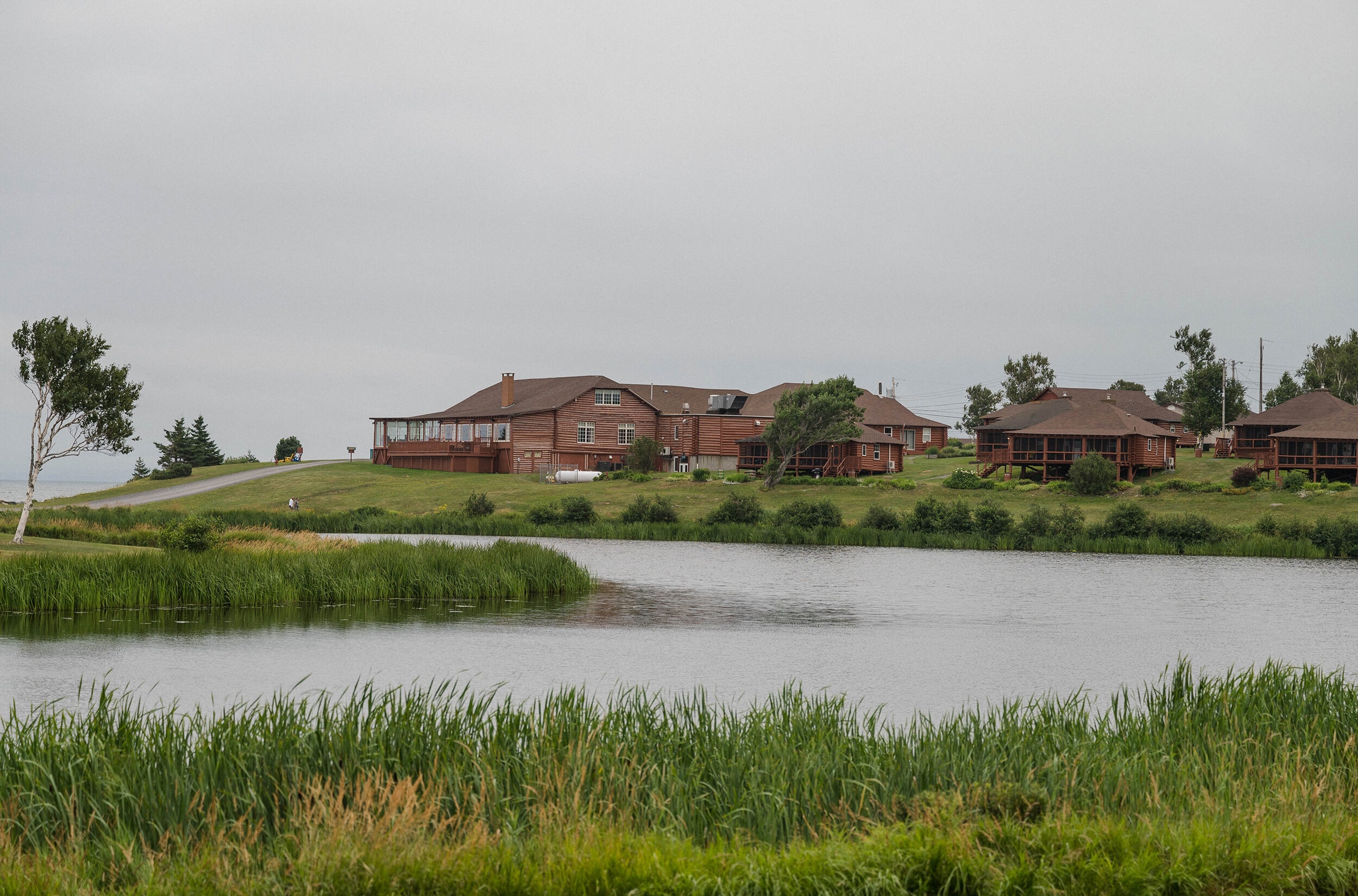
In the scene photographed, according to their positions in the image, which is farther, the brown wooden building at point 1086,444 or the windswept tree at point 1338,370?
the windswept tree at point 1338,370

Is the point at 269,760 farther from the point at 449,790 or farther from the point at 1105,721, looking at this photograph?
the point at 1105,721

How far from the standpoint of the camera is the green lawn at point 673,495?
56.9m

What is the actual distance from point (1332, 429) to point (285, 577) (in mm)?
59427

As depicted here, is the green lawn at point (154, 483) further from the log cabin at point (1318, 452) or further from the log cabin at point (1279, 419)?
the log cabin at point (1279, 419)

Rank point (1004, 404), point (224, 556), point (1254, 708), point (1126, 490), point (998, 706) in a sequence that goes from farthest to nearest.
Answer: point (1004, 404), point (1126, 490), point (224, 556), point (998, 706), point (1254, 708)

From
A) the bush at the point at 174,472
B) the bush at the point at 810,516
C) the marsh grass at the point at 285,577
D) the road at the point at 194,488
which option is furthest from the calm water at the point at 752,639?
the bush at the point at 174,472

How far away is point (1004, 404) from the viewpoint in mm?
109125

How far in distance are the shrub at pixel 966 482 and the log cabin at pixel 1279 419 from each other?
1834 cm

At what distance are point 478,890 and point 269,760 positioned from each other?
2979mm

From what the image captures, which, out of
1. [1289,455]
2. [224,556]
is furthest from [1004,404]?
[224,556]

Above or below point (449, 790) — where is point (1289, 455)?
above

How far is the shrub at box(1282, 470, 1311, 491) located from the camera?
2360 inches

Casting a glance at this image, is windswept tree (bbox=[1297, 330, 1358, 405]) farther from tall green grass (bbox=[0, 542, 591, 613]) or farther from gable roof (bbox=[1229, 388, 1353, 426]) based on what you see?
tall green grass (bbox=[0, 542, 591, 613])

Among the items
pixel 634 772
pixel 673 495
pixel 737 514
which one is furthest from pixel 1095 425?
pixel 634 772
